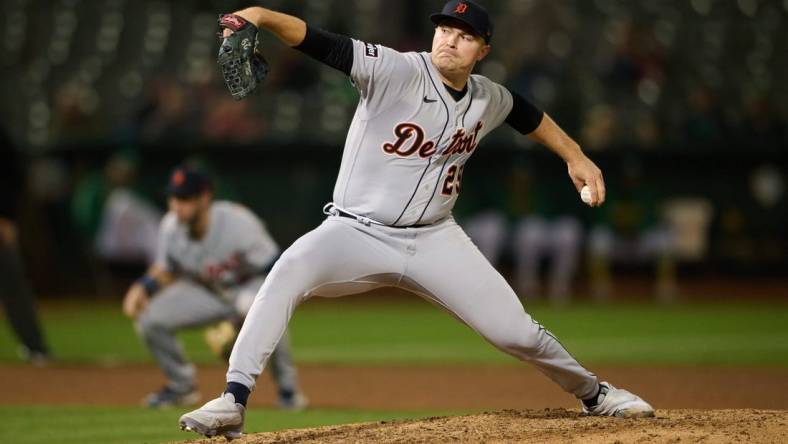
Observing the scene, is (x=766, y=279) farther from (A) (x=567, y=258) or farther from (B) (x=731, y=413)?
(B) (x=731, y=413)

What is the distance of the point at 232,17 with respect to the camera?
461 centimetres

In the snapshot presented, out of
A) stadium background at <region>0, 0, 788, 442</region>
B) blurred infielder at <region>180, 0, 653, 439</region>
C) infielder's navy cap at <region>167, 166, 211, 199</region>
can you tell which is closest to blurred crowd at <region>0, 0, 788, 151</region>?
stadium background at <region>0, 0, 788, 442</region>

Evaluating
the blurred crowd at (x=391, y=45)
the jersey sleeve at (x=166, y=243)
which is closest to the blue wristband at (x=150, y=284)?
the jersey sleeve at (x=166, y=243)

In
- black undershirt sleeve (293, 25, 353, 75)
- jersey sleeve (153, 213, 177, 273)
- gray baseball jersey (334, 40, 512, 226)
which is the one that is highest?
black undershirt sleeve (293, 25, 353, 75)

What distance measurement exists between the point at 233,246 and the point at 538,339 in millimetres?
3190

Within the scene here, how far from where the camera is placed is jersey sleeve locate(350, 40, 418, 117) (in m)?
4.96

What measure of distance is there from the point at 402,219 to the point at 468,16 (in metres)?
0.93

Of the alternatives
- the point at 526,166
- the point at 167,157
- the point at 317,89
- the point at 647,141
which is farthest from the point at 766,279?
the point at 167,157

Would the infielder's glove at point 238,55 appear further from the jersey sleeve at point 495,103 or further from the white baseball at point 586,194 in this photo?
the white baseball at point 586,194

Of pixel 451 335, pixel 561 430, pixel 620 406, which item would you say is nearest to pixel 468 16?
pixel 561 430

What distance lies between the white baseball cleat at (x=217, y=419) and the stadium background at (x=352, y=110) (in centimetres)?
970

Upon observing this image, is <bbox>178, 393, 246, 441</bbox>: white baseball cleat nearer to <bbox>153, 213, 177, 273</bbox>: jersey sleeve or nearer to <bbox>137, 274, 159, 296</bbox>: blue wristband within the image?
<bbox>137, 274, 159, 296</bbox>: blue wristband

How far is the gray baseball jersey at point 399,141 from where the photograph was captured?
5.04m

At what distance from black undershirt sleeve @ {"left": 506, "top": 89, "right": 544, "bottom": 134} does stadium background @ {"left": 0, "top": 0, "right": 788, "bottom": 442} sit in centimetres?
897
